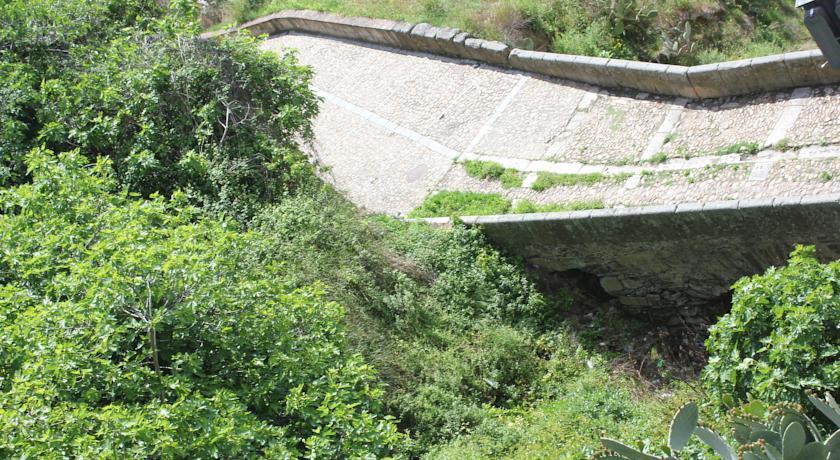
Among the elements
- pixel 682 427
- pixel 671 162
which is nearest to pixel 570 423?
pixel 682 427

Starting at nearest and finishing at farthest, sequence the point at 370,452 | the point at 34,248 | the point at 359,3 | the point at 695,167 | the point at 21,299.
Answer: the point at 370,452
the point at 21,299
the point at 34,248
the point at 695,167
the point at 359,3

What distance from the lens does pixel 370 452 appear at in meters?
6.66

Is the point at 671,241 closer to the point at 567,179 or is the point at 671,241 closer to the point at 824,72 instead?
the point at 567,179

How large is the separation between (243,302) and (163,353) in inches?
30.6

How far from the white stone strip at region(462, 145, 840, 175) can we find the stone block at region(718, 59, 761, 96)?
1.37 meters

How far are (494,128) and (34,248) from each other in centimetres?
677

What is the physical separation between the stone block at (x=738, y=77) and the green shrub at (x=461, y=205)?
3.22 metres

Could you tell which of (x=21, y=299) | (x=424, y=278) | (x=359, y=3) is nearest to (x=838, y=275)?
(x=424, y=278)

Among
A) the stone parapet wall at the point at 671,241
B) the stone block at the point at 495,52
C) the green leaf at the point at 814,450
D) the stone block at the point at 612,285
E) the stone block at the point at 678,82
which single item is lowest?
the stone block at the point at 612,285

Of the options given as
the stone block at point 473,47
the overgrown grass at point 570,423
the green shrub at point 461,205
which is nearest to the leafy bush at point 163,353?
the overgrown grass at point 570,423

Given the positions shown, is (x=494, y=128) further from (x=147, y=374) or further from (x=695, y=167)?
(x=147, y=374)

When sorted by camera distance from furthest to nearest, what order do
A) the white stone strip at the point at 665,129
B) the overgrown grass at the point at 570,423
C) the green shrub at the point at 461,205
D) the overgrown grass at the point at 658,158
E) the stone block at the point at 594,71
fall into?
the stone block at the point at 594,71
the green shrub at the point at 461,205
the white stone strip at the point at 665,129
the overgrown grass at the point at 658,158
the overgrown grass at the point at 570,423

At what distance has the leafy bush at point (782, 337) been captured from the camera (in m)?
6.77

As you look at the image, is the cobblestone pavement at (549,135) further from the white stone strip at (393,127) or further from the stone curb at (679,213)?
the stone curb at (679,213)
